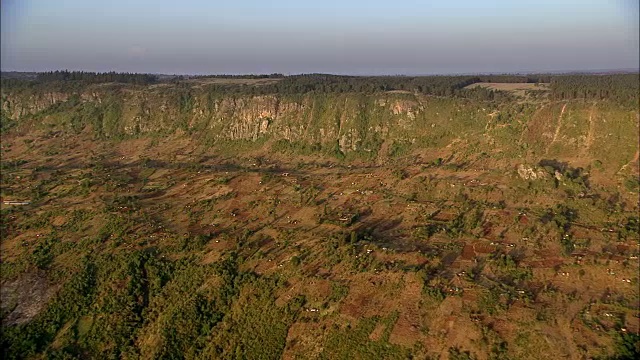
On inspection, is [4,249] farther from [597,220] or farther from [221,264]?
[597,220]

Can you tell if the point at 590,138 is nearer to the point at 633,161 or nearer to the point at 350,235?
the point at 633,161

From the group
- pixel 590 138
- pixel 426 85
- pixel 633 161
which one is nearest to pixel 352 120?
pixel 426 85

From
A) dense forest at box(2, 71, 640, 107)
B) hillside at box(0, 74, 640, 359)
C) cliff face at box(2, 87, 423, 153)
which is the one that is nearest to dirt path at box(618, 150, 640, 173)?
hillside at box(0, 74, 640, 359)

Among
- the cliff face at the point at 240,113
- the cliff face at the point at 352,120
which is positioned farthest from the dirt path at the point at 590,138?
the cliff face at the point at 240,113

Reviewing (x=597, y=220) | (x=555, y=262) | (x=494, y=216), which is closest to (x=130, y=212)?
(x=494, y=216)

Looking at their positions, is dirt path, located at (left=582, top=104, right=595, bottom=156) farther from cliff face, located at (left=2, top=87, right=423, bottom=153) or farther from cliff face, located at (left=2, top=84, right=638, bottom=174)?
cliff face, located at (left=2, top=87, right=423, bottom=153)

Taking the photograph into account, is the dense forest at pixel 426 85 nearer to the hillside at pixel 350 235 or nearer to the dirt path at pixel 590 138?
the hillside at pixel 350 235
